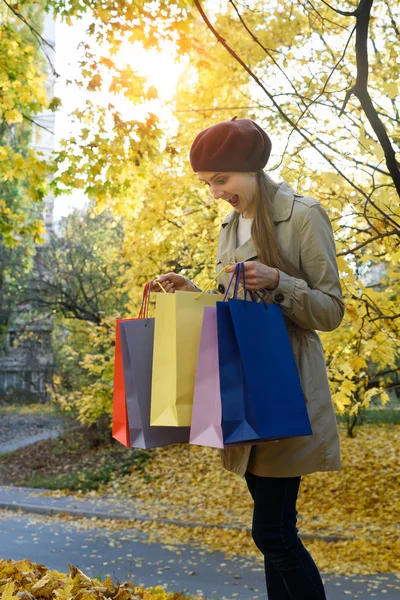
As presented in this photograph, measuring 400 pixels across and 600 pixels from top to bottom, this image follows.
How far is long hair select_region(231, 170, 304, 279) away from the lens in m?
2.17

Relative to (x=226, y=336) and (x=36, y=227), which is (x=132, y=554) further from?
(x=226, y=336)

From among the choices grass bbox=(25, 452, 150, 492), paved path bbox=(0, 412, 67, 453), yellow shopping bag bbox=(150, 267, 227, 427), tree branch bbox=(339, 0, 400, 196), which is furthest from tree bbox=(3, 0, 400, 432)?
→ paved path bbox=(0, 412, 67, 453)

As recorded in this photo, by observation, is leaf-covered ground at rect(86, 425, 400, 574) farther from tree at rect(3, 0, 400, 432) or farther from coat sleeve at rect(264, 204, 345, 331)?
coat sleeve at rect(264, 204, 345, 331)

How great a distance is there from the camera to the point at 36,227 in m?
7.48

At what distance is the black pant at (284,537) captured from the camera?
2127mm

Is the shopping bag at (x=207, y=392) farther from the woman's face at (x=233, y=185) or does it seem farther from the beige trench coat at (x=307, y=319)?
the woman's face at (x=233, y=185)

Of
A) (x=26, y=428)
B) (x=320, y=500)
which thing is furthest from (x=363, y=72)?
(x=26, y=428)

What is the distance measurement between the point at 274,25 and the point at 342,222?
3.25m

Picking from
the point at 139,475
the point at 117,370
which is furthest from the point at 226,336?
the point at 139,475

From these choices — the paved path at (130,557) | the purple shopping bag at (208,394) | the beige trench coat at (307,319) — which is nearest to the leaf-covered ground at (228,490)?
the paved path at (130,557)

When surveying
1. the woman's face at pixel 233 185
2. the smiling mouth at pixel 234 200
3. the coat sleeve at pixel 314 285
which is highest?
the woman's face at pixel 233 185

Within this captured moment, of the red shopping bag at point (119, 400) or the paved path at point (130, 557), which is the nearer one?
the red shopping bag at point (119, 400)

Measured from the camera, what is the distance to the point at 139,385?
6.81 feet

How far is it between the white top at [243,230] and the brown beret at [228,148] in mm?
218
